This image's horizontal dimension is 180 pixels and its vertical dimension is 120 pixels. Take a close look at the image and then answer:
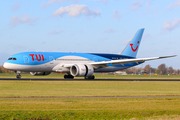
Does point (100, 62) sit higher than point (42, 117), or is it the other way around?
point (100, 62)

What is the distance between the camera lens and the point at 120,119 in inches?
558

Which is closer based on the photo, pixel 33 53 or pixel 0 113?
pixel 0 113

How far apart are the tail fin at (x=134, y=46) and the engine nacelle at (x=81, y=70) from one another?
14.2m

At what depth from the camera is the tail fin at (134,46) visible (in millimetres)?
62438

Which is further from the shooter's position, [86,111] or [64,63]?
[64,63]

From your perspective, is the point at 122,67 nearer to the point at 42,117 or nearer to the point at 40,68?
the point at 40,68

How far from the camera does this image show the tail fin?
6244 centimetres

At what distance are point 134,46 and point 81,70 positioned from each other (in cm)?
1869

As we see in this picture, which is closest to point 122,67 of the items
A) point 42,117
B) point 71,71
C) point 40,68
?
point 71,71

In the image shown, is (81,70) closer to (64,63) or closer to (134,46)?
(64,63)

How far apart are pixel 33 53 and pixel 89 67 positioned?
9991 millimetres

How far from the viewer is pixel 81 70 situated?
48906 mm

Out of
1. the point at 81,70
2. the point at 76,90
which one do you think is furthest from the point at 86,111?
the point at 81,70

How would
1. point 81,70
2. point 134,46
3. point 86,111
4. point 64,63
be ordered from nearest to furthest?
point 86,111 → point 81,70 → point 64,63 → point 134,46
